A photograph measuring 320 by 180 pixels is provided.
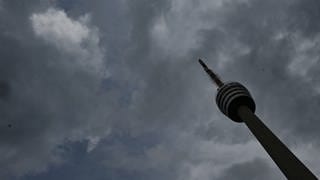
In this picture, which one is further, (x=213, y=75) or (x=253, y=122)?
(x=213, y=75)

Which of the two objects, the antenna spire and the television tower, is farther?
the antenna spire

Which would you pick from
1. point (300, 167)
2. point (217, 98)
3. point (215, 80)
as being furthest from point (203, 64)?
point (300, 167)

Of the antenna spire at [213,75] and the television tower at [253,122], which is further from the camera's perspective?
the antenna spire at [213,75]

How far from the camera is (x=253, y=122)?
3588 inches

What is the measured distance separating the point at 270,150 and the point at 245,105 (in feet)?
77.4

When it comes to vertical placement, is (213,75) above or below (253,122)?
above

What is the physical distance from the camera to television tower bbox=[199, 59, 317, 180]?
3041 inches

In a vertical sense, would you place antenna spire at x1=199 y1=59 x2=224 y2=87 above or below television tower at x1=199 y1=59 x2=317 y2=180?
above

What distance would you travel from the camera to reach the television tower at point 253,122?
253 feet

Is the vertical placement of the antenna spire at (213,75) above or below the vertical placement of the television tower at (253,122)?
above

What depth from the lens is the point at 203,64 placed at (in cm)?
12125

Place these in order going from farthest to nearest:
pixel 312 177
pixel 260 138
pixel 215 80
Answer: pixel 215 80, pixel 260 138, pixel 312 177

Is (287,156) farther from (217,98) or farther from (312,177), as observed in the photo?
(217,98)

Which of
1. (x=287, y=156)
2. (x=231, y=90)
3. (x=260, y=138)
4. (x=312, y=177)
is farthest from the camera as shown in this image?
(x=231, y=90)
